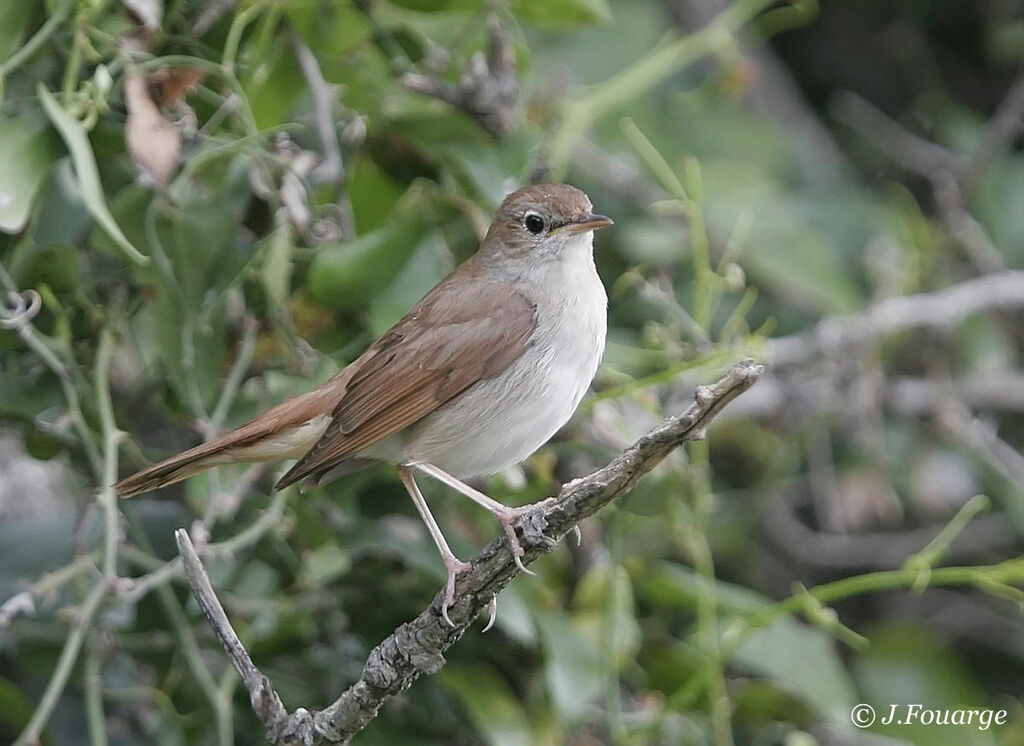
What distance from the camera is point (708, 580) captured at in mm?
3824

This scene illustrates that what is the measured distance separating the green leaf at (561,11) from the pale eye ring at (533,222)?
0.57 metres

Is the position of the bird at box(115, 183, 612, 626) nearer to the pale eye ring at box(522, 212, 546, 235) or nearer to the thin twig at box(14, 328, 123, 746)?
the thin twig at box(14, 328, 123, 746)

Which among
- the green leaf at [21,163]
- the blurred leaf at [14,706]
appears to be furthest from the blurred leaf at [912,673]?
the green leaf at [21,163]

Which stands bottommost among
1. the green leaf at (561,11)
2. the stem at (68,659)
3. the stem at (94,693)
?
the stem at (94,693)

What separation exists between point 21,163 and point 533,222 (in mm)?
1269

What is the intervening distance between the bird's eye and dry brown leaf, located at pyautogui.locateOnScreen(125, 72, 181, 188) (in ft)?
2.99

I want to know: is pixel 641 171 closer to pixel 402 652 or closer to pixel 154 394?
pixel 154 394

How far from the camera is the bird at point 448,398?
3117mm

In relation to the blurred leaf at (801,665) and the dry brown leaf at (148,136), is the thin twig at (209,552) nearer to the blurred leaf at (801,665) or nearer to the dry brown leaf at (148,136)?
the dry brown leaf at (148,136)

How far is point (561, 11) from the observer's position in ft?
12.3

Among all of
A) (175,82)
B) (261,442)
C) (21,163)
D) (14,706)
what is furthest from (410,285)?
(14,706)

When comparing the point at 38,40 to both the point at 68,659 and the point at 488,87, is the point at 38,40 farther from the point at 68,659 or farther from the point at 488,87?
the point at 68,659

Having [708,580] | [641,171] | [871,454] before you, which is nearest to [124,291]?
[708,580]

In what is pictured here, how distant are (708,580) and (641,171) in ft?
5.86
